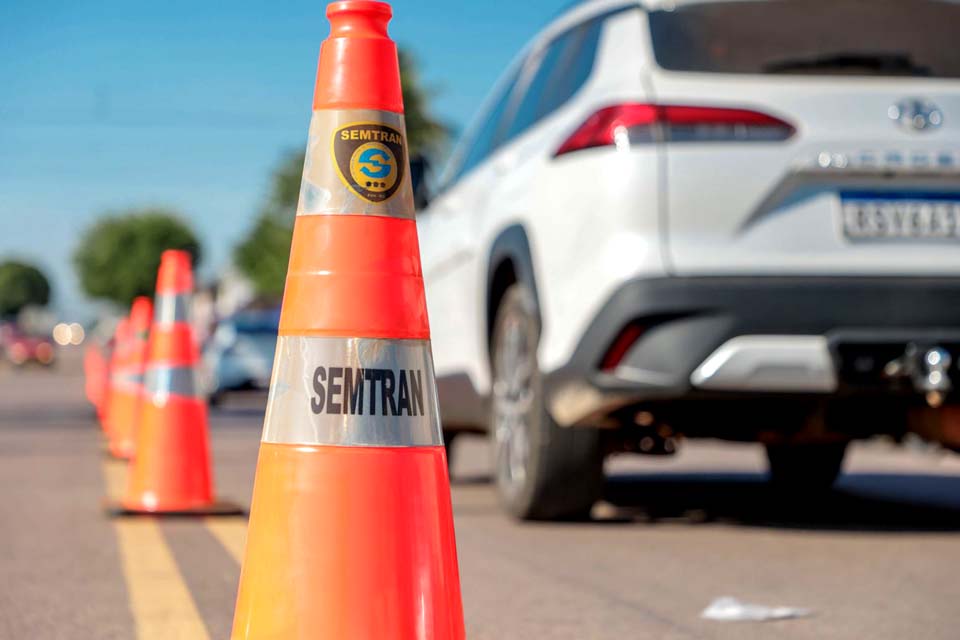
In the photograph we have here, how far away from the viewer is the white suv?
18.7ft

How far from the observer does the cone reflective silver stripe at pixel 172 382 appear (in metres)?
7.44

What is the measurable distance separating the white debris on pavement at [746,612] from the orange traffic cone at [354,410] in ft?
5.29

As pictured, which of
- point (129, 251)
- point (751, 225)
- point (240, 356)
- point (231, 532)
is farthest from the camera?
point (129, 251)

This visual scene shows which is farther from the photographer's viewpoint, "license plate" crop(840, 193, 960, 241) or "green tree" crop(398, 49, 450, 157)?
"green tree" crop(398, 49, 450, 157)

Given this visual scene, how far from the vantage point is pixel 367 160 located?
11.2ft

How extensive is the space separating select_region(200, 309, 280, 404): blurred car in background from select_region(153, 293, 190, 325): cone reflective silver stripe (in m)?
15.3

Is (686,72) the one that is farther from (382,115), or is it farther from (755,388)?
(382,115)

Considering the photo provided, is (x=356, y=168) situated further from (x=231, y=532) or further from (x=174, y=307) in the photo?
(x=174, y=307)

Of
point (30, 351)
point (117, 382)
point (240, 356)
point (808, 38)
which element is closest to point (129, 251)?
point (30, 351)

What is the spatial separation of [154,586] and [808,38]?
3005mm

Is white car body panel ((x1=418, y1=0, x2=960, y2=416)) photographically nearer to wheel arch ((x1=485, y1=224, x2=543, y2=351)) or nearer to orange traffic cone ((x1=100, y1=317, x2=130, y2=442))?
wheel arch ((x1=485, y1=224, x2=543, y2=351))

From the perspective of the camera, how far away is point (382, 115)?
11.4 ft

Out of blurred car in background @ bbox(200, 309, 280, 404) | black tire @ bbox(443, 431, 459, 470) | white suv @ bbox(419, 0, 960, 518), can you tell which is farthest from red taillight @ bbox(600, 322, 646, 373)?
blurred car in background @ bbox(200, 309, 280, 404)

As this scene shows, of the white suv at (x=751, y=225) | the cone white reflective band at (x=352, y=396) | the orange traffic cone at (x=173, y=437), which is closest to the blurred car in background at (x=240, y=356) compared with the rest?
the orange traffic cone at (x=173, y=437)
